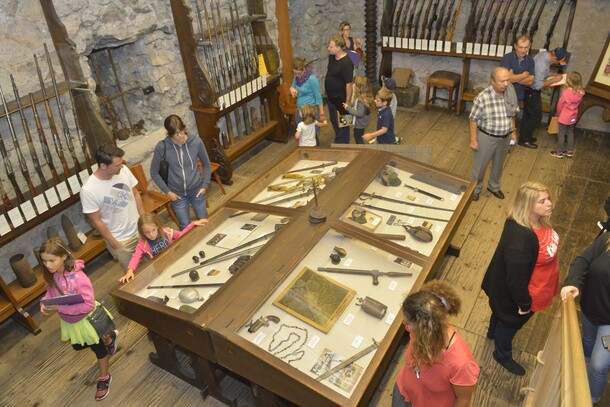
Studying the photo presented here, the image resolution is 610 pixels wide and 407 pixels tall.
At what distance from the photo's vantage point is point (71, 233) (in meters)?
4.37

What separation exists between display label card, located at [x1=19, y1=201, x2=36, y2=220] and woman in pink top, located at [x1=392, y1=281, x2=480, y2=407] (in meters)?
3.33

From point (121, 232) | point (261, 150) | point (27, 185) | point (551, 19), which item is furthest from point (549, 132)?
point (27, 185)

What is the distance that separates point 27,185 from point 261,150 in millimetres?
3275

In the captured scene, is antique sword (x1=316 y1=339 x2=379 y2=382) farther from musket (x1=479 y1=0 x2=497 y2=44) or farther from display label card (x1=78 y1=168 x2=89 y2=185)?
musket (x1=479 y1=0 x2=497 y2=44)

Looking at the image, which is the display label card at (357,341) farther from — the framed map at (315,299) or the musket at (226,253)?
the musket at (226,253)

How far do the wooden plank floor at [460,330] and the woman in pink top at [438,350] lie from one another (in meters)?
1.14

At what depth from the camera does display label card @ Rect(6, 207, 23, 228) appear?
12.5 ft

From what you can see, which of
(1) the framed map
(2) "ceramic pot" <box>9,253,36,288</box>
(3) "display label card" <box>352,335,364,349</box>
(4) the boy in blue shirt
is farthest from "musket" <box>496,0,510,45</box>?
(2) "ceramic pot" <box>9,253,36,288</box>

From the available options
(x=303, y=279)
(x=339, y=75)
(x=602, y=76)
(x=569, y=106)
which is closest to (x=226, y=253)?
(x=303, y=279)

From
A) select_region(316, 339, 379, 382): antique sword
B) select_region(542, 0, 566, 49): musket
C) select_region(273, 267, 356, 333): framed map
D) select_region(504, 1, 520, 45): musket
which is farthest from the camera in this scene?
select_region(504, 1, 520, 45): musket

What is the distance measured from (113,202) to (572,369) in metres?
3.21

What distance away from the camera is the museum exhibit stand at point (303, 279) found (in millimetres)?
2502

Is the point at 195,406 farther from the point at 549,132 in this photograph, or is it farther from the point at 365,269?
the point at 549,132

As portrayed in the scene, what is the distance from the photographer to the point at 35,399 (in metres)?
3.43
